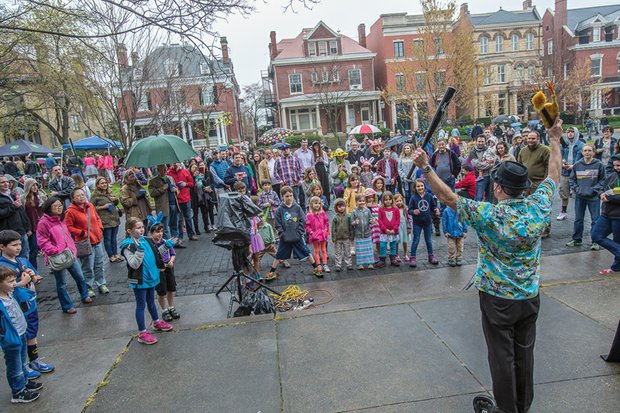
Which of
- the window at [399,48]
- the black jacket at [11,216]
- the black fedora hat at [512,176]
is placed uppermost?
the window at [399,48]

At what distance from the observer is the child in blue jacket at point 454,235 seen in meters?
6.98

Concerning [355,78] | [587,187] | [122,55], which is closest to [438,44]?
[355,78]

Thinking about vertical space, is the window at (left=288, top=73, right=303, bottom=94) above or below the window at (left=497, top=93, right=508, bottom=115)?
above

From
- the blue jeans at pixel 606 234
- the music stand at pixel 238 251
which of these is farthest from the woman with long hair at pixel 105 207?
the blue jeans at pixel 606 234

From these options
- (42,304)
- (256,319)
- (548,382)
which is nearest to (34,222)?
(42,304)

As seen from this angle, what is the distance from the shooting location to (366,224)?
7176 mm

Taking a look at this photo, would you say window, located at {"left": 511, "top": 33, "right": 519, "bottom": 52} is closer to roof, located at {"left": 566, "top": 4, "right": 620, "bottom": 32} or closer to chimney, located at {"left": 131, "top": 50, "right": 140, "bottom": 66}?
roof, located at {"left": 566, "top": 4, "right": 620, "bottom": 32}

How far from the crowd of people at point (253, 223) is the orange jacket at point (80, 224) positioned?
→ 15 mm

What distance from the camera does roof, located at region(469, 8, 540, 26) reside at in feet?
148

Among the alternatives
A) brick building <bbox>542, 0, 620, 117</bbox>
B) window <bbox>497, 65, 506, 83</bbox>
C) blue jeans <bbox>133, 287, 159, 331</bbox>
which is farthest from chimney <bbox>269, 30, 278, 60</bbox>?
blue jeans <bbox>133, 287, 159, 331</bbox>

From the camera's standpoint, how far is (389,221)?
23.7 ft

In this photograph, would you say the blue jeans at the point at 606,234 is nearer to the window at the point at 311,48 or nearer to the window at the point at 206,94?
the window at the point at 206,94

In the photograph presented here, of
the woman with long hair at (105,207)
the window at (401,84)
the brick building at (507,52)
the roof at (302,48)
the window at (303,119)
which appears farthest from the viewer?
the brick building at (507,52)

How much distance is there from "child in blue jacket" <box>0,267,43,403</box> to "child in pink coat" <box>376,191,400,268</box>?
17.0 ft
